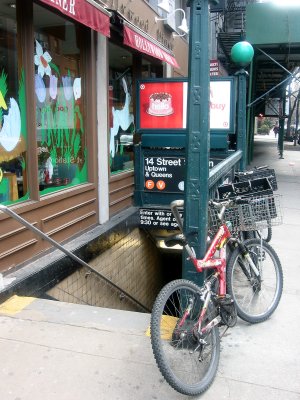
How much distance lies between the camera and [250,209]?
3516mm

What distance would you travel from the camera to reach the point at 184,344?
2631mm

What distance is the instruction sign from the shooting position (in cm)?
643

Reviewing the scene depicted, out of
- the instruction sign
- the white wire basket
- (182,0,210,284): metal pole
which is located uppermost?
(182,0,210,284): metal pole

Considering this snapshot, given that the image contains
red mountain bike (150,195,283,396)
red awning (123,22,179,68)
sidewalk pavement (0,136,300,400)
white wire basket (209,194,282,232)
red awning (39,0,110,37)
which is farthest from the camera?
red awning (123,22,179,68)

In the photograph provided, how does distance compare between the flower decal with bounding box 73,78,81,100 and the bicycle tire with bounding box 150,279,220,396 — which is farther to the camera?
the flower decal with bounding box 73,78,81,100

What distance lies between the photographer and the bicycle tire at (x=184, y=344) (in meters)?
2.38

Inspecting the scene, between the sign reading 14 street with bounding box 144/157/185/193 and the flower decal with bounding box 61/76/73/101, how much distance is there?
4.97ft

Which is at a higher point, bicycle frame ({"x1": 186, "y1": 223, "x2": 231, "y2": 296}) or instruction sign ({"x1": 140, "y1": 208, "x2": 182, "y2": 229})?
bicycle frame ({"x1": 186, "y1": 223, "x2": 231, "y2": 296})

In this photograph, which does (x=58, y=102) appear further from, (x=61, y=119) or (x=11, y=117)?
(x=11, y=117)

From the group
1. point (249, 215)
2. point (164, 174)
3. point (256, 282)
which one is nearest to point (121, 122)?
point (164, 174)

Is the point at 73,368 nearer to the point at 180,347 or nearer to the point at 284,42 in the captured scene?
the point at 180,347

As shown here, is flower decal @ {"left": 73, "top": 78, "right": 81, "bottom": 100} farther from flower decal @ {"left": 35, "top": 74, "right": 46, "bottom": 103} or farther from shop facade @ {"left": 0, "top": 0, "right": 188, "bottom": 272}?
flower decal @ {"left": 35, "top": 74, "right": 46, "bottom": 103}

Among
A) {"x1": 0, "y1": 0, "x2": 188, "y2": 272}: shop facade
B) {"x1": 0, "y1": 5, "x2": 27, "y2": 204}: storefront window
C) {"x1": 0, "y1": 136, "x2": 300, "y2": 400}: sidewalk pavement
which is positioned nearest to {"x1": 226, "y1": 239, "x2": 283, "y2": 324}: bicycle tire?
{"x1": 0, "y1": 136, "x2": 300, "y2": 400}: sidewalk pavement

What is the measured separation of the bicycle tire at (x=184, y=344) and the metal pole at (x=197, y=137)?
419 mm
